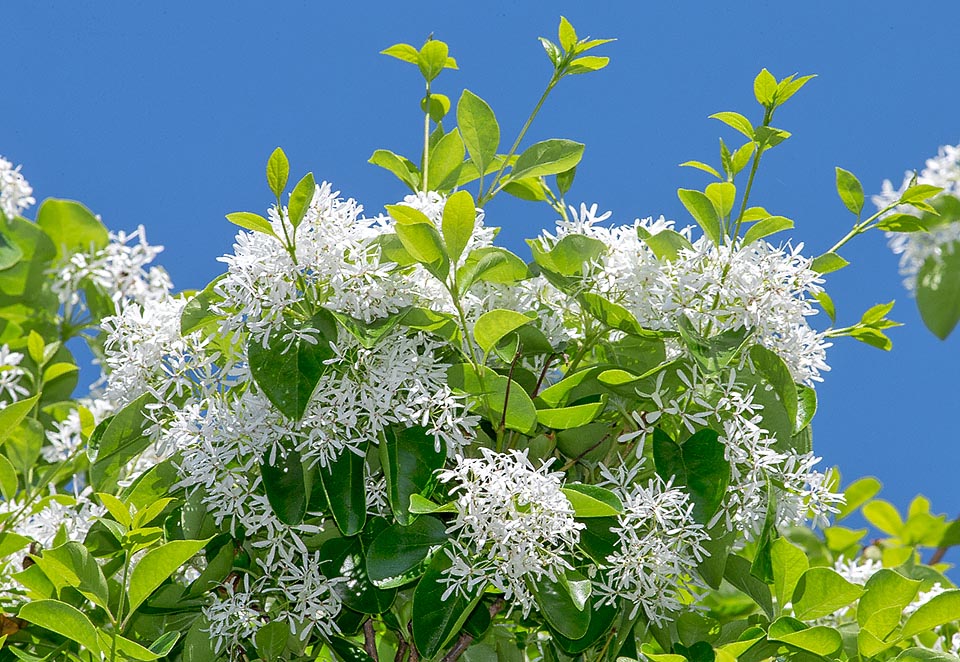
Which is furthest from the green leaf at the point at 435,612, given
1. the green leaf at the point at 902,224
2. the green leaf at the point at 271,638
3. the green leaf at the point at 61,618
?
the green leaf at the point at 902,224

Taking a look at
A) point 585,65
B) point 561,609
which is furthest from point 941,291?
point 561,609

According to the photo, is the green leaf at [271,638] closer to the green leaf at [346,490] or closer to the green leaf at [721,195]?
the green leaf at [346,490]

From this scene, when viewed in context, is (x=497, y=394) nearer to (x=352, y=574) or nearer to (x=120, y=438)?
(x=352, y=574)

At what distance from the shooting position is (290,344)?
2.15 feet

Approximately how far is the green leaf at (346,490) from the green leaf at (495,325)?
0.11m

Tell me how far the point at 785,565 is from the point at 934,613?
0.10 meters

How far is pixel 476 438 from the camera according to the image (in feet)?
2.35

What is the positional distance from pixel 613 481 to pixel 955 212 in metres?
0.45

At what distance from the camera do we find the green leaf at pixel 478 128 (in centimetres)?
79

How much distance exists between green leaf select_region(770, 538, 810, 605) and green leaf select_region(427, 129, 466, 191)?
37cm

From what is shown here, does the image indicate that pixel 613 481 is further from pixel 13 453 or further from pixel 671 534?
pixel 13 453

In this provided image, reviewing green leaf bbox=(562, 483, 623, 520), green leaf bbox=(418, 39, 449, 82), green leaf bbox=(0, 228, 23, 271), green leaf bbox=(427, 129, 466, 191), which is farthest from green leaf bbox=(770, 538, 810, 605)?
green leaf bbox=(0, 228, 23, 271)

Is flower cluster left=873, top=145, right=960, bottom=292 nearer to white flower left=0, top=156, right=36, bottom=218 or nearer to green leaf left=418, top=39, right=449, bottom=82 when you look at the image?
green leaf left=418, top=39, right=449, bottom=82

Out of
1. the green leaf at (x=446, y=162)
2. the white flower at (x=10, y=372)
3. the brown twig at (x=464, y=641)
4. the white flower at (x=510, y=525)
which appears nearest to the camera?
the white flower at (x=510, y=525)
